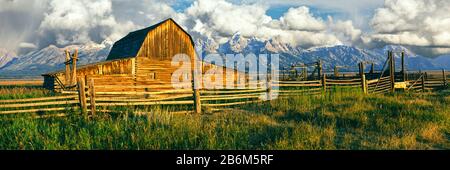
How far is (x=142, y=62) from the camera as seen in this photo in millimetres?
25266

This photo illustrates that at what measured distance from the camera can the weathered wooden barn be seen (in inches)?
882

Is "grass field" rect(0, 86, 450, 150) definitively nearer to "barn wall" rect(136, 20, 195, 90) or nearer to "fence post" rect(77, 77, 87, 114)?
"fence post" rect(77, 77, 87, 114)

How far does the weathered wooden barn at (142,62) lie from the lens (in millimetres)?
22406

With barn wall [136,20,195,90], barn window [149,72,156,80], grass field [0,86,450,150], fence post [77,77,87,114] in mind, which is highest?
barn wall [136,20,195,90]

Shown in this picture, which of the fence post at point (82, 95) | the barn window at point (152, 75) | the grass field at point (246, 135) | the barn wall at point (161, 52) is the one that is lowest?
the grass field at point (246, 135)

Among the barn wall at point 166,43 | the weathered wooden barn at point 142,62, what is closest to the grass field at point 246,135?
the weathered wooden barn at point 142,62

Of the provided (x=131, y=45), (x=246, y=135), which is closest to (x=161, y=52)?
(x=131, y=45)

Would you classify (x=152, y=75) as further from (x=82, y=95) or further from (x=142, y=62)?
(x=82, y=95)

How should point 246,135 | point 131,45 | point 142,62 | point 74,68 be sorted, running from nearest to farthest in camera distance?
point 246,135
point 74,68
point 142,62
point 131,45

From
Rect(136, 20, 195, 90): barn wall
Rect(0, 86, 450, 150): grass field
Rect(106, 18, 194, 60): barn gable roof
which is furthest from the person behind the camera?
Rect(106, 18, 194, 60): barn gable roof

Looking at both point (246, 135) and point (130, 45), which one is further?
point (130, 45)

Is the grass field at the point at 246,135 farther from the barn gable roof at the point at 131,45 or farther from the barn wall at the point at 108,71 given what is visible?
the barn gable roof at the point at 131,45

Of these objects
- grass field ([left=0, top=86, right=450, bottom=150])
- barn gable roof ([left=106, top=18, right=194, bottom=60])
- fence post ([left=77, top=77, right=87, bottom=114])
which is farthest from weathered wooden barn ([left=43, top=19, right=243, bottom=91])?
grass field ([left=0, top=86, right=450, bottom=150])
